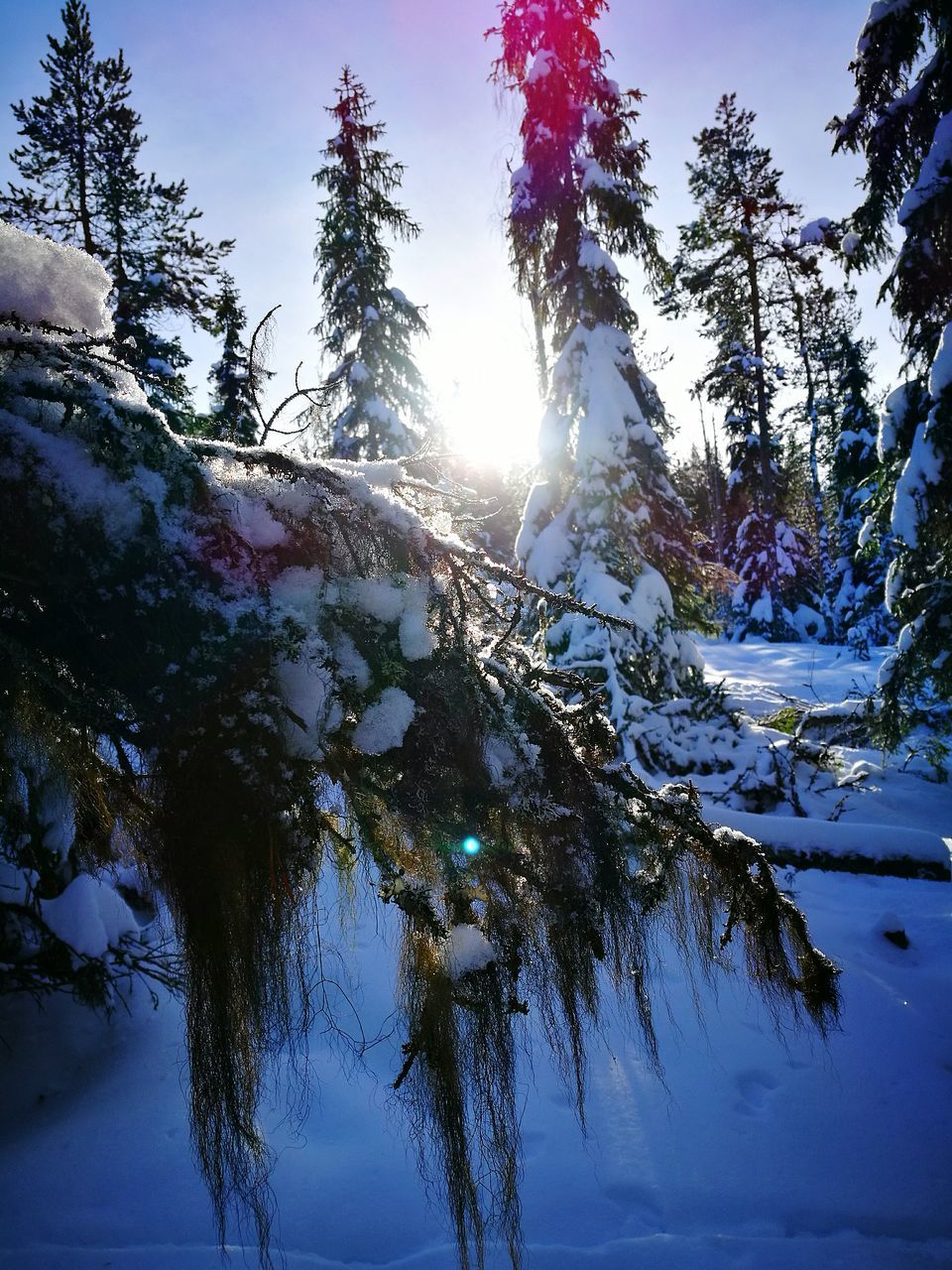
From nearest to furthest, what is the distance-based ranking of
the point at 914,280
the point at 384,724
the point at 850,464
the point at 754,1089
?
1. the point at 384,724
2. the point at 754,1089
3. the point at 914,280
4. the point at 850,464

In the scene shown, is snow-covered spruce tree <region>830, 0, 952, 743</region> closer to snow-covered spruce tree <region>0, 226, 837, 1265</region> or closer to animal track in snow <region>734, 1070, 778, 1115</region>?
animal track in snow <region>734, 1070, 778, 1115</region>

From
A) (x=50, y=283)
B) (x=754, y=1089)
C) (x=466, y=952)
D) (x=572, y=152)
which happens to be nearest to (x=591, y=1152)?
(x=754, y=1089)

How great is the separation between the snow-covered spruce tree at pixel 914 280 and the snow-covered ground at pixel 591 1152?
3541mm

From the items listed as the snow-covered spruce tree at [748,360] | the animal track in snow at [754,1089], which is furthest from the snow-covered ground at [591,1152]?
the snow-covered spruce tree at [748,360]

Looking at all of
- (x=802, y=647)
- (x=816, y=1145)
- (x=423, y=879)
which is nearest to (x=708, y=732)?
(x=816, y=1145)

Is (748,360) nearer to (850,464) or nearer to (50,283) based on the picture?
(850,464)

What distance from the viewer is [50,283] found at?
1.53m

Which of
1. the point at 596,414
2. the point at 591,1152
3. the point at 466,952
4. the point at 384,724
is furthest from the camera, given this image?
the point at 596,414

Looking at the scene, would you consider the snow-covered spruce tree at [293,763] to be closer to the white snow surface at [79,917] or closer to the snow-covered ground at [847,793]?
the snow-covered ground at [847,793]

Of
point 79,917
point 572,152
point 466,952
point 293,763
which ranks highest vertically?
point 572,152

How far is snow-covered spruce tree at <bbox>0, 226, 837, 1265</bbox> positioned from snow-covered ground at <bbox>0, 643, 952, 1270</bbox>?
94 cm

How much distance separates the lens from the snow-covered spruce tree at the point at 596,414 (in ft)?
27.0

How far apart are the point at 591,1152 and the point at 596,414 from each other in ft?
25.8

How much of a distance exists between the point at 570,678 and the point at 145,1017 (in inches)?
146
